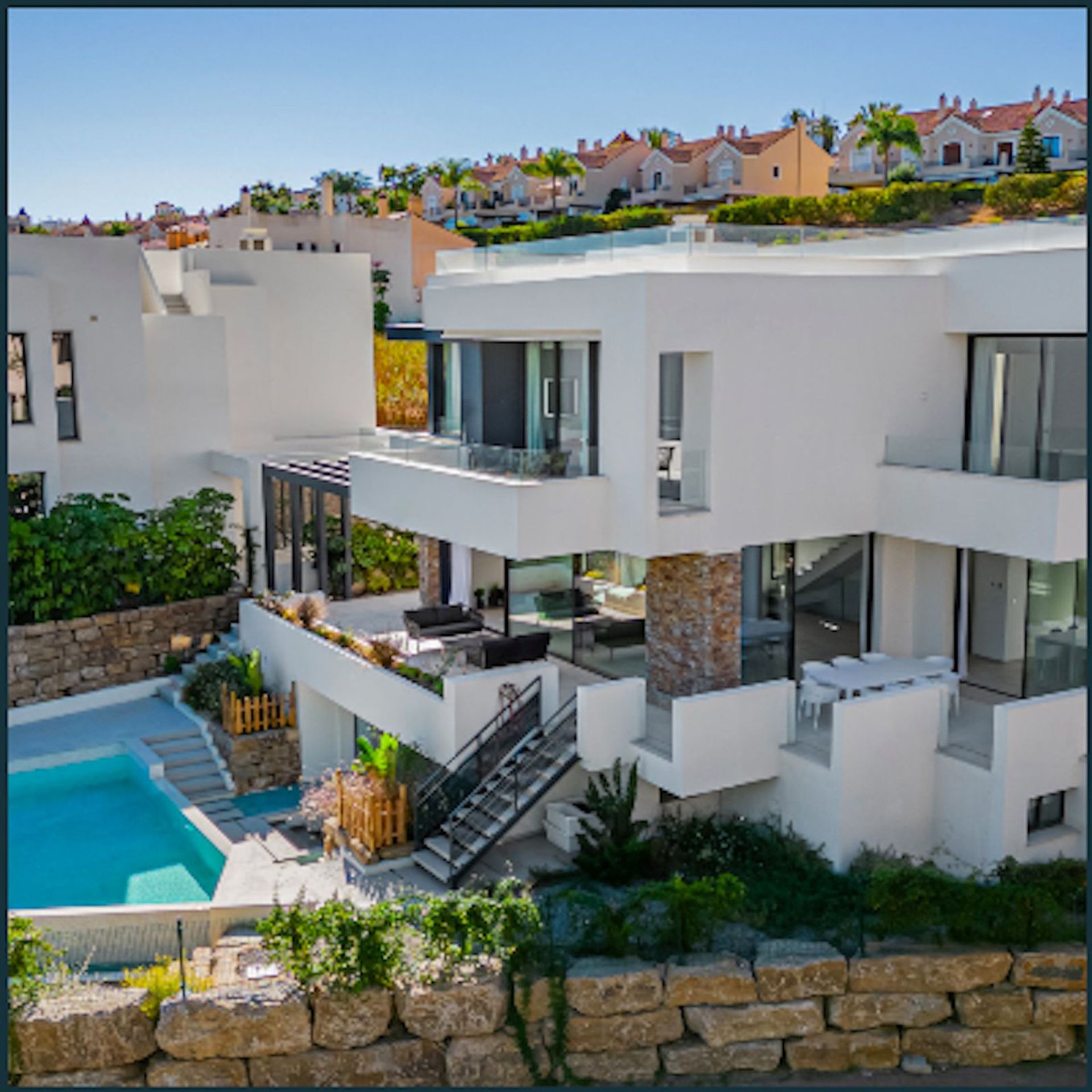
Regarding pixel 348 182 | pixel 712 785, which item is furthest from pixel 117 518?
pixel 348 182

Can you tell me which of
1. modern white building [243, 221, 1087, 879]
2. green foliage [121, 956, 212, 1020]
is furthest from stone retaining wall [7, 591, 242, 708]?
green foliage [121, 956, 212, 1020]

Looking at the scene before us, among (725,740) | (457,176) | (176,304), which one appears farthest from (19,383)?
(457,176)

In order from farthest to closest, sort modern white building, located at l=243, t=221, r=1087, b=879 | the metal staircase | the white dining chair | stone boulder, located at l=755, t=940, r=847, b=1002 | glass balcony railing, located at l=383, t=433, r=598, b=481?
glass balcony railing, located at l=383, t=433, r=598, b=481 < the white dining chair < the metal staircase < modern white building, located at l=243, t=221, r=1087, b=879 < stone boulder, located at l=755, t=940, r=847, b=1002

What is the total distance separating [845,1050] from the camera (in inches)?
608

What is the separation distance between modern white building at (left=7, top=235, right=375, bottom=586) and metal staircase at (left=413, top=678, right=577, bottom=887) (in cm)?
1325

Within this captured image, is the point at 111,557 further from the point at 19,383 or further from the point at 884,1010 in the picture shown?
the point at 884,1010

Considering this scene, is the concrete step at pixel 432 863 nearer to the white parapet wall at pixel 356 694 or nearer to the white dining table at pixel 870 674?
the white parapet wall at pixel 356 694

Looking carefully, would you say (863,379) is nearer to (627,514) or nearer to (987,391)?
(987,391)

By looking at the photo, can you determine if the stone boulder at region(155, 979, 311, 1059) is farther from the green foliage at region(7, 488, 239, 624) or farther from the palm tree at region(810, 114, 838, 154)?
the palm tree at region(810, 114, 838, 154)

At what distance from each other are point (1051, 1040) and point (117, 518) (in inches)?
831

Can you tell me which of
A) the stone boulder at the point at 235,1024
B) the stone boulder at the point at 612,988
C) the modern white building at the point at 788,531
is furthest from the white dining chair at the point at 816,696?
the stone boulder at the point at 235,1024

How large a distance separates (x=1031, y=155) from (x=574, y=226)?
23557mm

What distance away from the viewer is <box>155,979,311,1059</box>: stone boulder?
47.9ft

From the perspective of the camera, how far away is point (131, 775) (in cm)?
2475
